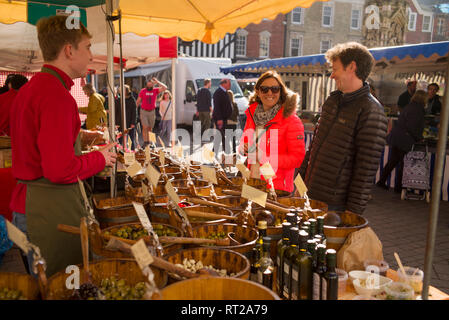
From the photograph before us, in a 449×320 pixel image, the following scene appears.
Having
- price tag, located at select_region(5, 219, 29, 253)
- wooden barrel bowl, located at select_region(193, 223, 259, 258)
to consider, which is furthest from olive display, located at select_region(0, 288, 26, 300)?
wooden barrel bowl, located at select_region(193, 223, 259, 258)

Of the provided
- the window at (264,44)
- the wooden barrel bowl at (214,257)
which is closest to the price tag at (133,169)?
the wooden barrel bowl at (214,257)

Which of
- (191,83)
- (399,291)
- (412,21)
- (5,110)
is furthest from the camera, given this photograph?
(412,21)

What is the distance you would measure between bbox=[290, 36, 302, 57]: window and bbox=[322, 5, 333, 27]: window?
234cm

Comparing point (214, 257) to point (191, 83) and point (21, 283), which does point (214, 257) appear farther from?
point (191, 83)

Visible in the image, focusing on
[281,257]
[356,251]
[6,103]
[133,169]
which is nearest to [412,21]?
[6,103]

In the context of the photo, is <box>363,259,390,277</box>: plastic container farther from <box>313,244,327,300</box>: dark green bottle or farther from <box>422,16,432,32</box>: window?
<box>422,16,432,32</box>: window

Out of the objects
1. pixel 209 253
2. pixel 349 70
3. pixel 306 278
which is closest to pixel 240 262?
pixel 209 253

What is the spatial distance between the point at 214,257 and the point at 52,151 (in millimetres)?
780

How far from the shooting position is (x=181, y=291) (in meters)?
1.22

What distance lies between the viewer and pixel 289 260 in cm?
150

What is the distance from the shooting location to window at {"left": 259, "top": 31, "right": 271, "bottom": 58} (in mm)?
28750

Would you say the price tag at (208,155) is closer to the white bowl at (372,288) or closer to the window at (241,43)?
the white bowl at (372,288)
